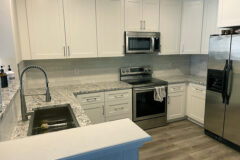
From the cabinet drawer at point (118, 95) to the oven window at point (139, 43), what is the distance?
778 millimetres

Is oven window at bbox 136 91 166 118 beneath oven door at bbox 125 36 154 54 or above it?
beneath

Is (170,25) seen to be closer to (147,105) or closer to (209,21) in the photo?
(209,21)

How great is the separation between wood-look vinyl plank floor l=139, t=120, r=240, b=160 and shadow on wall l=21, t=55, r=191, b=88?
130cm

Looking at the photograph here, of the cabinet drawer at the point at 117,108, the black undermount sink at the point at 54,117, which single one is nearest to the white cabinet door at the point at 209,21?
the cabinet drawer at the point at 117,108

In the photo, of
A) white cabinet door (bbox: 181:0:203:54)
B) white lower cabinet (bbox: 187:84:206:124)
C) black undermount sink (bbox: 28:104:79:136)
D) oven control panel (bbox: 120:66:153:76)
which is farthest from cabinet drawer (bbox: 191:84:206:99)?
black undermount sink (bbox: 28:104:79:136)

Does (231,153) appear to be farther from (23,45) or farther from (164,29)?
(23,45)

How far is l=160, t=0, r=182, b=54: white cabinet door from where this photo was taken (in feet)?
10.8

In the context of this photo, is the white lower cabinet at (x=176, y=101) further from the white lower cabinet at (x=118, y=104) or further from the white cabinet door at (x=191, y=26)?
the white lower cabinet at (x=118, y=104)

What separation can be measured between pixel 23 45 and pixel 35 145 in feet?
7.49

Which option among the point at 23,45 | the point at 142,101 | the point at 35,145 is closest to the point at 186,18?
the point at 142,101

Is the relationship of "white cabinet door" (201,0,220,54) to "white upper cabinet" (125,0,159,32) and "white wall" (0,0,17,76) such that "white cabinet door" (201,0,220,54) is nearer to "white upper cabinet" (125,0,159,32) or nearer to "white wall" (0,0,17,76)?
"white upper cabinet" (125,0,159,32)

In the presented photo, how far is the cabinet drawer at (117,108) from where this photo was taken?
2914 mm

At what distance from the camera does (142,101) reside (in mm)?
3113

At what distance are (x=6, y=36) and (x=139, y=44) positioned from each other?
2053 millimetres
